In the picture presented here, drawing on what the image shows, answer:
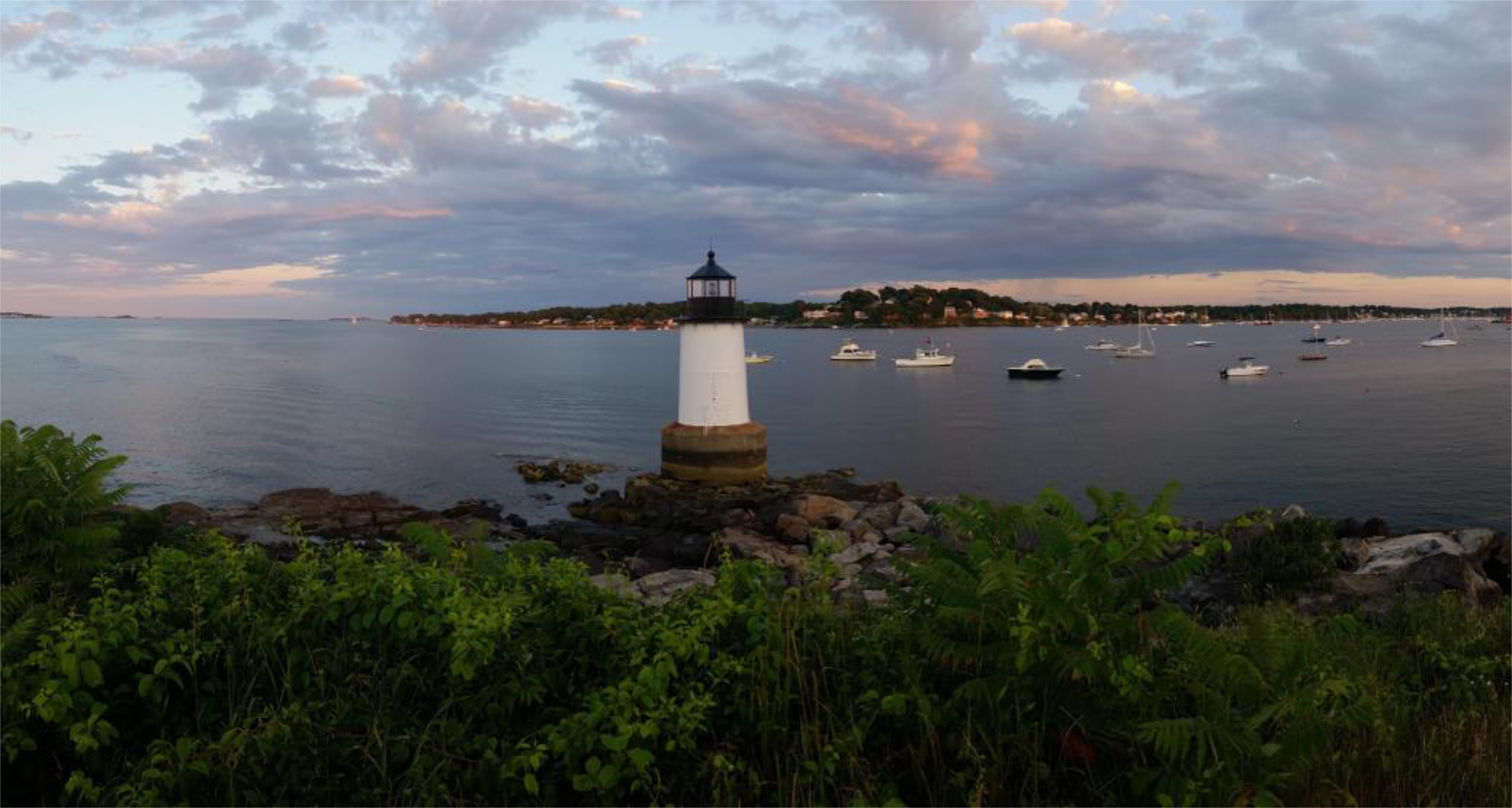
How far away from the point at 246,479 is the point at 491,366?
260 feet

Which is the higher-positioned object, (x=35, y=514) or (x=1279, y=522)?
(x=35, y=514)

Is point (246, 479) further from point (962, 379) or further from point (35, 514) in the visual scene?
point (962, 379)

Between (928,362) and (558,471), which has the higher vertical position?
(928,362)

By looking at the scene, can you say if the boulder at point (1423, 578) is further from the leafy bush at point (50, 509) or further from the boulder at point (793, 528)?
the leafy bush at point (50, 509)

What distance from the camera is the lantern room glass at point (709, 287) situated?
30969 mm

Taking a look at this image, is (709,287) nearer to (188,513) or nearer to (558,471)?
(558,471)

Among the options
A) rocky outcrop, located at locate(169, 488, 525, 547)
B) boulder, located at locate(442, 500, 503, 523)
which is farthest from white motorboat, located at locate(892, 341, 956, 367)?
boulder, located at locate(442, 500, 503, 523)

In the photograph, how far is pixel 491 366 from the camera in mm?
113562

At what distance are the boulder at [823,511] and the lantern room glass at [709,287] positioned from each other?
8530 millimetres

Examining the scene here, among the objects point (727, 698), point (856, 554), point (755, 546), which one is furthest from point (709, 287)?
point (727, 698)

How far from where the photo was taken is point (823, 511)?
25281 millimetres

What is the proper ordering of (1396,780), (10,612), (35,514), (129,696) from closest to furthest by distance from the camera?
(1396,780)
(129,696)
(10,612)
(35,514)

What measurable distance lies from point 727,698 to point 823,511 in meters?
20.7

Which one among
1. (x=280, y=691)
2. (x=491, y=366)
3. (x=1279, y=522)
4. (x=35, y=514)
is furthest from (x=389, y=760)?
(x=491, y=366)
